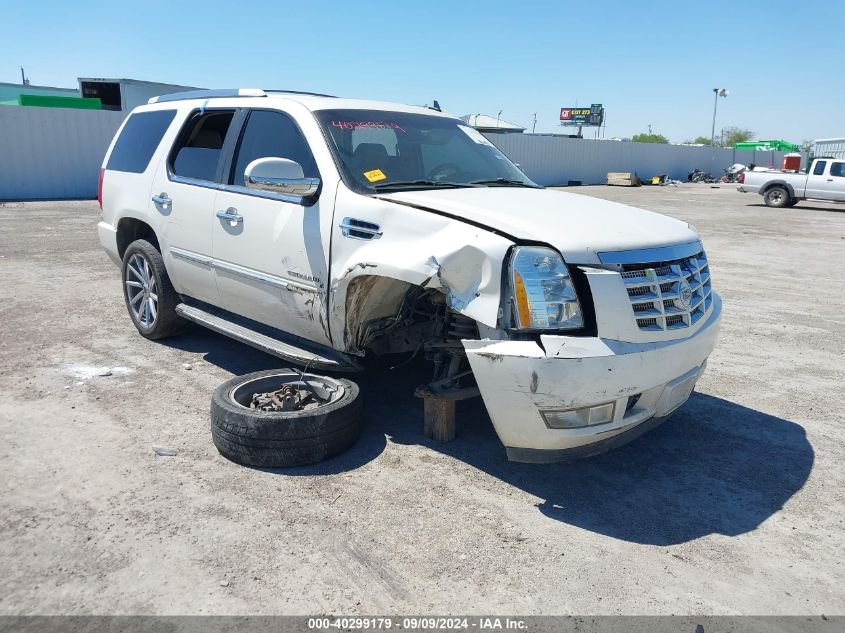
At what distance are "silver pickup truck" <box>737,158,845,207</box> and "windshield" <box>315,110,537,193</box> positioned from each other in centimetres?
2286

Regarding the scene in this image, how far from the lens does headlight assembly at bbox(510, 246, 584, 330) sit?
10.0 ft

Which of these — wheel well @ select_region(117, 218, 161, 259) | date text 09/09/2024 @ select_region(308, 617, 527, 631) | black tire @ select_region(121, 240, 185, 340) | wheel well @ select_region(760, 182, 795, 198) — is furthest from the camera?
wheel well @ select_region(760, 182, 795, 198)

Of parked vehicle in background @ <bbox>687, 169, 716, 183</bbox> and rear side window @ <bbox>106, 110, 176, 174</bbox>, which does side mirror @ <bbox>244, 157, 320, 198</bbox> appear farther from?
parked vehicle in background @ <bbox>687, 169, 716, 183</bbox>

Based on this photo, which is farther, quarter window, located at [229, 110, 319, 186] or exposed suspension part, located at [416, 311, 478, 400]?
quarter window, located at [229, 110, 319, 186]

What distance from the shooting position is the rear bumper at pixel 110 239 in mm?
6039

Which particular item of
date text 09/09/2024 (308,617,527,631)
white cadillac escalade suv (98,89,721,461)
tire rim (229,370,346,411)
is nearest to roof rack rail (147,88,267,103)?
white cadillac escalade suv (98,89,721,461)

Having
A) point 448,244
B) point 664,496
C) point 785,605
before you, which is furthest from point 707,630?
point 448,244

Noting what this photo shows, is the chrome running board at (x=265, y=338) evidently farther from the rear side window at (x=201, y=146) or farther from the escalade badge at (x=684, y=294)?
the escalade badge at (x=684, y=294)

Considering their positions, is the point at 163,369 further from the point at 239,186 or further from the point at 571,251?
the point at 571,251

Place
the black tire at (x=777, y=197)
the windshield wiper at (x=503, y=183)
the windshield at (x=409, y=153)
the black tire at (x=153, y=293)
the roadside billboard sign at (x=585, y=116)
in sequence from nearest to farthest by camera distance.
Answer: the windshield at (x=409, y=153), the windshield wiper at (x=503, y=183), the black tire at (x=153, y=293), the black tire at (x=777, y=197), the roadside billboard sign at (x=585, y=116)

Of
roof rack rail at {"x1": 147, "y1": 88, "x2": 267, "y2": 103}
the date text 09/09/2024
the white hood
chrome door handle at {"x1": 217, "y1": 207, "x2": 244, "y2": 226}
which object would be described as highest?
roof rack rail at {"x1": 147, "y1": 88, "x2": 267, "y2": 103}

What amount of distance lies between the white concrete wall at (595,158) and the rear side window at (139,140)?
2358 centimetres

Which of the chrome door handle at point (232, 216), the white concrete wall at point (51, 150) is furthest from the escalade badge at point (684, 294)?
the white concrete wall at point (51, 150)

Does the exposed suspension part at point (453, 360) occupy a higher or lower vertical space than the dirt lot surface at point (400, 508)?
higher
